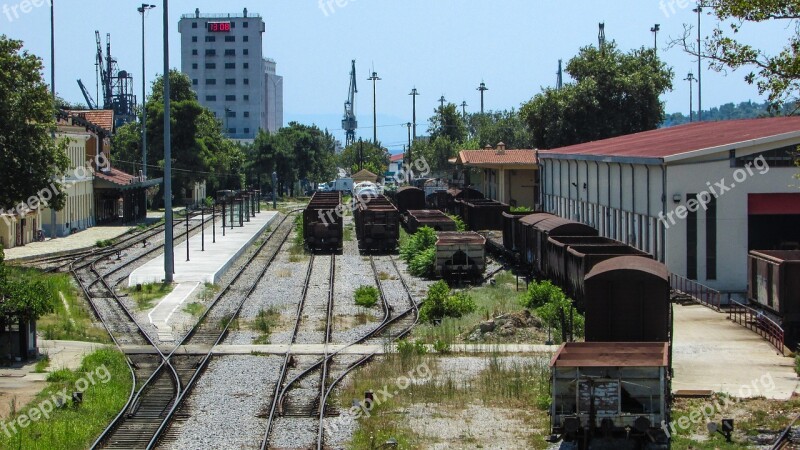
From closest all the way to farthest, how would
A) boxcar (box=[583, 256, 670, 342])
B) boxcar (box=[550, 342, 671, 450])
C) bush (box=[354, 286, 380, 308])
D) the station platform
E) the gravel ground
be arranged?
boxcar (box=[550, 342, 671, 450]) < the gravel ground < boxcar (box=[583, 256, 670, 342]) < bush (box=[354, 286, 380, 308]) < the station platform

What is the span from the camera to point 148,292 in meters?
33.2

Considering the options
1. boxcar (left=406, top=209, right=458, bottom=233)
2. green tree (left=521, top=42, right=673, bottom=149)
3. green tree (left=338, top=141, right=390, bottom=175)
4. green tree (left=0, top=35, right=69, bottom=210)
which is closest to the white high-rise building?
green tree (left=338, top=141, right=390, bottom=175)

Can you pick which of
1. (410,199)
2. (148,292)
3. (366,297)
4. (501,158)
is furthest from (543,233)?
(501,158)

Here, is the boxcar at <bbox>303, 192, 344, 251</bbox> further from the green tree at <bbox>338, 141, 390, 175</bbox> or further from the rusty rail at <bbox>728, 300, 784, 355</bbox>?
the green tree at <bbox>338, 141, 390, 175</bbox>

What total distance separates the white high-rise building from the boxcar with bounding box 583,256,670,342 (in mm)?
152056

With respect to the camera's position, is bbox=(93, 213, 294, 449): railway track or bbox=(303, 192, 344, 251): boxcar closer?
bbox=(93, 213, 294, 449): railway track

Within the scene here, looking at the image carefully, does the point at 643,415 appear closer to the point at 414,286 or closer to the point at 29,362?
the point at 29,362

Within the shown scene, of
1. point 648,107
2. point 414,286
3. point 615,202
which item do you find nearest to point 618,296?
point 414,286

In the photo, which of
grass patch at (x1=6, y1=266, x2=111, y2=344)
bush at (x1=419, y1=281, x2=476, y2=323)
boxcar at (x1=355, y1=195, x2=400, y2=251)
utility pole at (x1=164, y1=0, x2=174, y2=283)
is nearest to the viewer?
grass patch at (x1=6, y1=266, x2=111, y2=344)

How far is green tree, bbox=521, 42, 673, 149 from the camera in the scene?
7394 cm

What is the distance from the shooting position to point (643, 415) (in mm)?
14250

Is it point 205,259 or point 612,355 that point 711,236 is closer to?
point 612,355

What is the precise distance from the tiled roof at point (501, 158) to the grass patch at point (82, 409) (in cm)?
4713

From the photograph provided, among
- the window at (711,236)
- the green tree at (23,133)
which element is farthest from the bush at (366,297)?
the green tree at (23,133)
